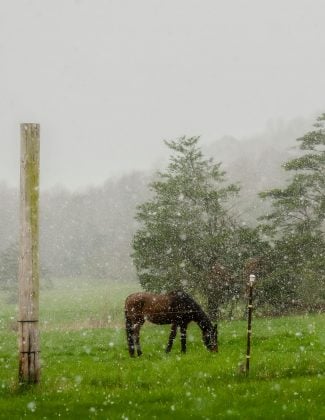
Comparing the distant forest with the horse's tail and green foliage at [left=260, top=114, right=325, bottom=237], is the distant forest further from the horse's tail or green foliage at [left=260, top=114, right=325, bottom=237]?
the horse's tail

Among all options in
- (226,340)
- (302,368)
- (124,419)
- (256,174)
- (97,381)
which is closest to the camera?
(124,419)

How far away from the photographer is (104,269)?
87062 millimetres

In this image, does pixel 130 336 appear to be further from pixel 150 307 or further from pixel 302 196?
→ pixel 302 196

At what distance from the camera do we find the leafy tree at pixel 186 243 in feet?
112

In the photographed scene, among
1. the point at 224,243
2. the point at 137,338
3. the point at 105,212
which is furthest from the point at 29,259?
the point at 105,212

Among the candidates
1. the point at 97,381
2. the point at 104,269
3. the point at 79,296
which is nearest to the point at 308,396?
the point at 97,381

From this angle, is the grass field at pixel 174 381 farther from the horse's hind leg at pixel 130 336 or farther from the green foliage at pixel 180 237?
the green foliage at pixel 180 237

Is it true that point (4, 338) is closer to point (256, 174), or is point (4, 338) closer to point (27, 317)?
point (27, 317)

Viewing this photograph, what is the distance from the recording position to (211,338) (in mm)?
17109

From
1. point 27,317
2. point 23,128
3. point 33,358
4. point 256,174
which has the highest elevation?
point 256,174

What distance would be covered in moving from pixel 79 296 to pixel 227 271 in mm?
30394

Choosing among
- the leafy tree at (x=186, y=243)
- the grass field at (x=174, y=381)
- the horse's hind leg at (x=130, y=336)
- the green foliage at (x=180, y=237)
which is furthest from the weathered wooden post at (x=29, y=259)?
the leafy tree at (x=186, y=243)

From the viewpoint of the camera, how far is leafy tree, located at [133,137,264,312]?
34.2 meters

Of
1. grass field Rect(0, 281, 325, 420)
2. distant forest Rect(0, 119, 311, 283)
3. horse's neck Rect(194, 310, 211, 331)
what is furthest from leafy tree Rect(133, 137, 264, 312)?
distant forest Rect(0, 119, 311, 283)
